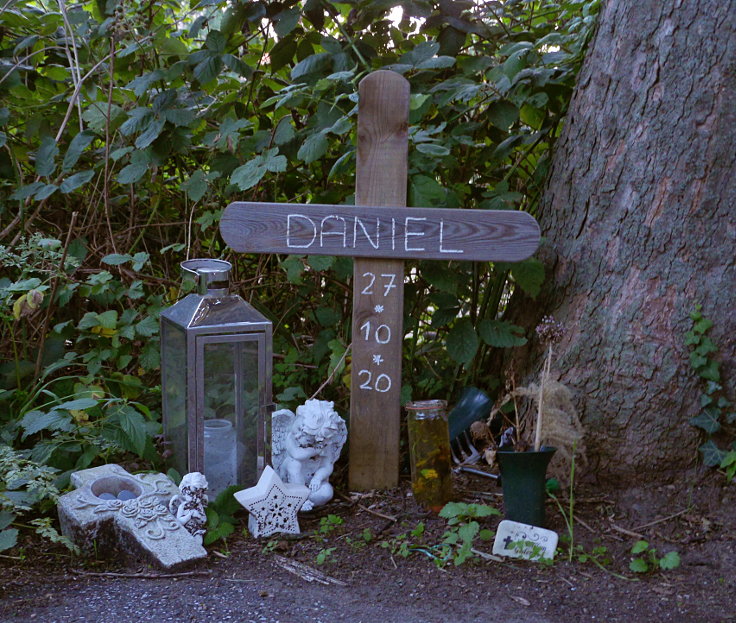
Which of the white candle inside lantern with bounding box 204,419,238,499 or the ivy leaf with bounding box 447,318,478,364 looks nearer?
the white candle inside lantern with bounding box 204,419,238,499

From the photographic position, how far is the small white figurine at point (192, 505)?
7.95 feet

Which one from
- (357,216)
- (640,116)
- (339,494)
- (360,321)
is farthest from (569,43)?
(339,494)

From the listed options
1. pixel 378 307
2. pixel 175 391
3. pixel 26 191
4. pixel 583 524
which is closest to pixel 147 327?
→ pixel 175 391

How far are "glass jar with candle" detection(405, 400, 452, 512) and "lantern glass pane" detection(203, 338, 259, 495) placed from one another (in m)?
0.56

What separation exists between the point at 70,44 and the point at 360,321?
204 centimetres

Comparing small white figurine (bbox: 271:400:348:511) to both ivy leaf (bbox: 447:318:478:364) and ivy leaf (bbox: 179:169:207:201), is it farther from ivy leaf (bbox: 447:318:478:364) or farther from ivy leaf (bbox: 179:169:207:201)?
ivy leaf (bbox: 179:169:207:201)

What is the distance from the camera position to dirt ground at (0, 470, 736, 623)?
6.79 feet

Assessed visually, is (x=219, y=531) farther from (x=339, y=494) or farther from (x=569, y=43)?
(x=569, y=43)

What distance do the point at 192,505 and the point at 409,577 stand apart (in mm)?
698

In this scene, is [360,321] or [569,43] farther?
[569,43]

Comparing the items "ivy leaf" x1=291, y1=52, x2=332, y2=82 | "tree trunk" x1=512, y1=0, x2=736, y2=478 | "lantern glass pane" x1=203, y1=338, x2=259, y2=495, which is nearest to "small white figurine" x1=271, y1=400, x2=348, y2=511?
"lantern glass pane" x1=203, y1=338, x2=259, y2=495

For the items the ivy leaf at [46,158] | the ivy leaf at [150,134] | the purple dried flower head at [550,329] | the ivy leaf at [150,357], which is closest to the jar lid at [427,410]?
the purple dried flower head at [550,329]

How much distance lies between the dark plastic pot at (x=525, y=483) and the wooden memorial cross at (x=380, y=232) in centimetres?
57

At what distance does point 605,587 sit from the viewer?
2219mm
